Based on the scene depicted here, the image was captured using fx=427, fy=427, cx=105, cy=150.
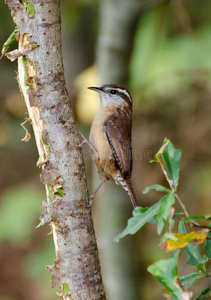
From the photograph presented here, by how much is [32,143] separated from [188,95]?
3329mm

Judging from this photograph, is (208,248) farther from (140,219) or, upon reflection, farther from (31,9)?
(31,9)

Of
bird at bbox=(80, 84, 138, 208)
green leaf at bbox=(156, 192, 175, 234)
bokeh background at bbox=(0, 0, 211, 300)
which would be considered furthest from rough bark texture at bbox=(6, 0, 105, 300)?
bokeh background at bbox=(0, 0, 211, 300)

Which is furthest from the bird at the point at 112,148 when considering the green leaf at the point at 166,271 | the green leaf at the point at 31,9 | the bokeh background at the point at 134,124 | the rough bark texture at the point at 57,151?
the green leaf at the point at 166,271

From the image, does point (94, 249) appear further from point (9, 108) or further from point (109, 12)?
point (9, 108)

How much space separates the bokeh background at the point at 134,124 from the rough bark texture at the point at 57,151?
7.66ft

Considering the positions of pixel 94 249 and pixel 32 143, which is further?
pixel 32 143

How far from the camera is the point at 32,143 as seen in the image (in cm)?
888

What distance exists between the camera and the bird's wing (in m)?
4.01

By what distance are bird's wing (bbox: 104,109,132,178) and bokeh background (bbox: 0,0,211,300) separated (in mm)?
1055

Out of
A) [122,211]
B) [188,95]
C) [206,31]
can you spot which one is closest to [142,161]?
[122,211]

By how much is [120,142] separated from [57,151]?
4.81 feet

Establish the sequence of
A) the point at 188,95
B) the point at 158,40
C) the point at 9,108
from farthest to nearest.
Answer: the point at 9,108 < the point at 188,95 < the point at 158,40

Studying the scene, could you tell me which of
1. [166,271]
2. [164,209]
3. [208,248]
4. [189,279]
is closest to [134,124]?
[208,248]

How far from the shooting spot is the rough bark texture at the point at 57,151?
8.52 ft
